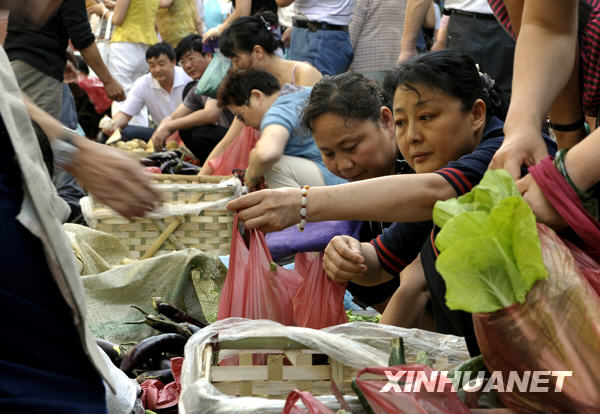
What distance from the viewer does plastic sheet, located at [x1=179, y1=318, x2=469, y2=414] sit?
134cm

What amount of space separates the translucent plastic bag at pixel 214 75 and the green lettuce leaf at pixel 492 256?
450 cm

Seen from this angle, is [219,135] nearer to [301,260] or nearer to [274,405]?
[301,260]

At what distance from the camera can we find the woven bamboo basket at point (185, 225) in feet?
13.2

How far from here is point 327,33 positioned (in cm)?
511

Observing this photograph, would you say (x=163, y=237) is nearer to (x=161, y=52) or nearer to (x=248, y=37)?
(x=248, y=37)

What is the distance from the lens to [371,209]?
194 centimetres

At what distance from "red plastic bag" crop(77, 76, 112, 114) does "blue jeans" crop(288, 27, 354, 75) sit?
3.77 meters

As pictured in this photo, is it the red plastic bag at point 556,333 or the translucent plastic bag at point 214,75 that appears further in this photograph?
the translucent plastic bag at point 214,75

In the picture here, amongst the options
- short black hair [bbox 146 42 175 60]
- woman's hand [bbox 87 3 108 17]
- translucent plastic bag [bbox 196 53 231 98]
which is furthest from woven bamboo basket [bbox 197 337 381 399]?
woman's hand [bbox 87 3 108 17]

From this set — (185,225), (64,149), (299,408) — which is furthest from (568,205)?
(185,225)

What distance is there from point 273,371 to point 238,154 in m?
3.15

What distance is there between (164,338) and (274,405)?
1.23 metres

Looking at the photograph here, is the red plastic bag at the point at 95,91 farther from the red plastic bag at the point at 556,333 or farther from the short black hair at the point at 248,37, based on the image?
the red plastic bag at the point at 556,333

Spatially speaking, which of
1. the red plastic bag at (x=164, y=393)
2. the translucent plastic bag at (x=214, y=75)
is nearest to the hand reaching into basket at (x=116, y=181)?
the red plastic bag at (x=164, y=393)
